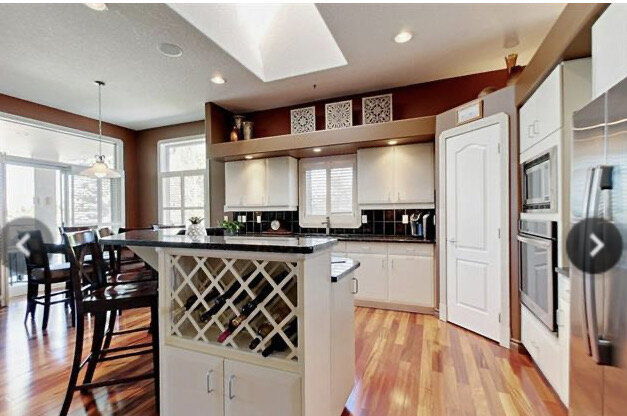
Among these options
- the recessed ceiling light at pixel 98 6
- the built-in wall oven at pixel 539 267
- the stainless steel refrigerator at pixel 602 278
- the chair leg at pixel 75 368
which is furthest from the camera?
the recessed ceiling light at pixel 98 6

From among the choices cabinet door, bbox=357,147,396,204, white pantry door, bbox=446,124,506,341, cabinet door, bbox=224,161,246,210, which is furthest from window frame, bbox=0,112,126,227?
white pantry door, bbox=446,124,506,341

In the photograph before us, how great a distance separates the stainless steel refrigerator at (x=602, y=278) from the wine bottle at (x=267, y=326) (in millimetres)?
1241

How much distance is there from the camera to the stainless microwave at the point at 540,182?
6.25ft

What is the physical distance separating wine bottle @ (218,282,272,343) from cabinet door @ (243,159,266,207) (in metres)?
3.14

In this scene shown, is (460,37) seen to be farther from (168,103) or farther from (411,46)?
(168,103)

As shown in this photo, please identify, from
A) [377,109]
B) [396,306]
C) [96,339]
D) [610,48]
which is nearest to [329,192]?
[377,109]

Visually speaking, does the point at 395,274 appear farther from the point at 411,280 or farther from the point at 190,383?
the point at 190,383

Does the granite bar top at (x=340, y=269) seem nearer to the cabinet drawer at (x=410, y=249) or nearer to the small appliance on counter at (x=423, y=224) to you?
the cabinet drawer at (x=410, y=249)

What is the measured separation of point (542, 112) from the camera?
2053 millimetres

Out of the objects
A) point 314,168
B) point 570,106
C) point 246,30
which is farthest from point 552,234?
point 246,30

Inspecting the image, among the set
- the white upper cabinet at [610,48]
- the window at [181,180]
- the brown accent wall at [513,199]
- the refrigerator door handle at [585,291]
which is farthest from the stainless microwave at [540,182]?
the window at [181,180]

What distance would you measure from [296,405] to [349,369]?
652 mm

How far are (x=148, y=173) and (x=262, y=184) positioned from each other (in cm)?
281

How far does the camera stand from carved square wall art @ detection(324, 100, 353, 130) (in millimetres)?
4020
